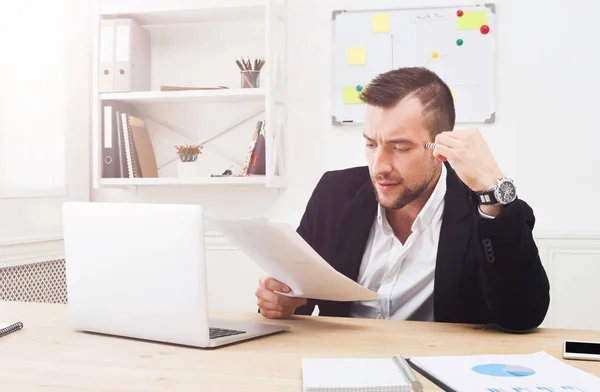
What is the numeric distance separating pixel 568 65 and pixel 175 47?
1.71 meters

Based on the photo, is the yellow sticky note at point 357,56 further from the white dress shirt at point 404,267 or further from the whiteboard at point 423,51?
the white dress shirt at point 404,267

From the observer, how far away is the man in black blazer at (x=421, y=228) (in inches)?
50.7

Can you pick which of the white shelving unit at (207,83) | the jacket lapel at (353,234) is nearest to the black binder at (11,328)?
the jacket lapel at (353,234)

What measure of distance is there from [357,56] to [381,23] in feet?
0.56

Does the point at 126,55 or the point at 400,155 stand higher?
the point at 126,55

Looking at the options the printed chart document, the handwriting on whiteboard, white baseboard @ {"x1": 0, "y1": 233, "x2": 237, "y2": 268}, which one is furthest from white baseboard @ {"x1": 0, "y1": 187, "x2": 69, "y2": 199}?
the printed chart document

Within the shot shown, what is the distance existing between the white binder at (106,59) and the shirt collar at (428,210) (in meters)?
Result: 1.60

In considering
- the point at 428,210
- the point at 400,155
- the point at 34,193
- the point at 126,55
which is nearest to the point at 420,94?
the point at 400,155

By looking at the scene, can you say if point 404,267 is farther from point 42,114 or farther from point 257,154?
point 42,114

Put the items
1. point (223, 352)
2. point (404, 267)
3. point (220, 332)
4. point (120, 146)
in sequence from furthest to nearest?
point (120, 146)
point (404, 267)
point (220, 332)
point (223, 352)

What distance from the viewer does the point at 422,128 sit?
5.66 ft

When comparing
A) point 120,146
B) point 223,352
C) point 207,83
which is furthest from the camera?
point 207,83

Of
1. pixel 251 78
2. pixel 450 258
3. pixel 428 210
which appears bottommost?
pixel 450 258

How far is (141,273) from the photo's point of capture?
111 cm
